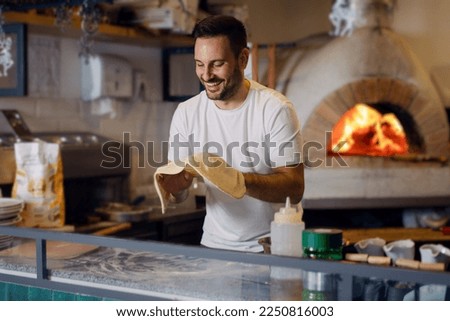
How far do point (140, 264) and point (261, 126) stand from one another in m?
0.64

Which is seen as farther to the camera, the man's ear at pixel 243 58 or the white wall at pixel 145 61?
the white wall at pixel 145 61

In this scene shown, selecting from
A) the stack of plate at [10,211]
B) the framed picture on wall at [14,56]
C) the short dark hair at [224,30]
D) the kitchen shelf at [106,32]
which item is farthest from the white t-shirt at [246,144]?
the kitchen shelf at [106,32]

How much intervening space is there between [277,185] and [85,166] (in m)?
2.39

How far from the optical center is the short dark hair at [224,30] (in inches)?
90.1

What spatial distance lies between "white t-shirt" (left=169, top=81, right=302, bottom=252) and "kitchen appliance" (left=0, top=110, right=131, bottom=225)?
174 cm

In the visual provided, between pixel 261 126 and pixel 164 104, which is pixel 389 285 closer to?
pixel 261 126

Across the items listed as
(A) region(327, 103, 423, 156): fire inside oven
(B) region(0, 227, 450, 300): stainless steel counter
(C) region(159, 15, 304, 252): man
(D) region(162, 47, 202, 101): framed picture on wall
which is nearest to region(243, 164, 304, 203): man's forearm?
(C) region(159, 15, 304, 252): man

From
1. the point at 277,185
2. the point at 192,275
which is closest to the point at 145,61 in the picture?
the point at 277,185

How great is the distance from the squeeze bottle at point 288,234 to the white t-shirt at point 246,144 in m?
0.52

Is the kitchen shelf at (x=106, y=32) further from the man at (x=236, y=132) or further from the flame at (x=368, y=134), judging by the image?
the man at (x=236, y=132)

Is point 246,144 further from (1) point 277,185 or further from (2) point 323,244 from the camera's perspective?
(2) point 323,244

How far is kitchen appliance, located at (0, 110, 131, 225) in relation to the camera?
4.16 meters

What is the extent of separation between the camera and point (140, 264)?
2121mm
